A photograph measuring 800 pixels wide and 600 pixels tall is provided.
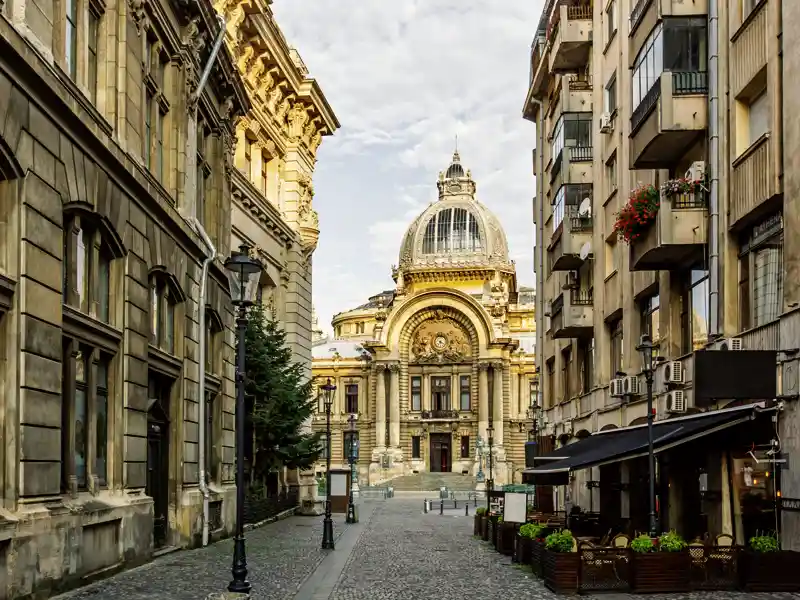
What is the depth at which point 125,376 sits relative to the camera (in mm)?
20516

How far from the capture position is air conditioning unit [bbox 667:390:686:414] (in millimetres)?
22703

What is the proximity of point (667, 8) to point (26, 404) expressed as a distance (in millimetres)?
13509

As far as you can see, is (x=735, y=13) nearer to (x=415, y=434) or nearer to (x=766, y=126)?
(x=766, y=126)

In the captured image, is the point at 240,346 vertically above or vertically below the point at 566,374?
below

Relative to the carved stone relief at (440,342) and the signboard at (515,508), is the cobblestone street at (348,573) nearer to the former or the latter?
the signboard at (515,508)

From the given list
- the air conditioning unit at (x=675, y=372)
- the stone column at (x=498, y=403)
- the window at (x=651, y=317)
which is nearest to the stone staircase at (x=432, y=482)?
the stone column at (x=498, y=403)

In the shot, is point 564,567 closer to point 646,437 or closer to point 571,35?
point 646,437

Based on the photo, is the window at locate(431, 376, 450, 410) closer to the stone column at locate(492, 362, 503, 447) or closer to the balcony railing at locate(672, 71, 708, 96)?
the stone column at locate(492, 362, 503, 447)

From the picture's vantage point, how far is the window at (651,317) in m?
26.3

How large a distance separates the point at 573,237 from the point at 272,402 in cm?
1323

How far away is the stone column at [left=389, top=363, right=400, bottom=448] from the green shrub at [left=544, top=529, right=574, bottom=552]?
8748 centimetres

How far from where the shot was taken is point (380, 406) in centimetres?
10712

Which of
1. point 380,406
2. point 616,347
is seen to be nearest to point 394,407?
point 380,406


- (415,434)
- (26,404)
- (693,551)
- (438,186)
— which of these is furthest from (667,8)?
(438,186)
